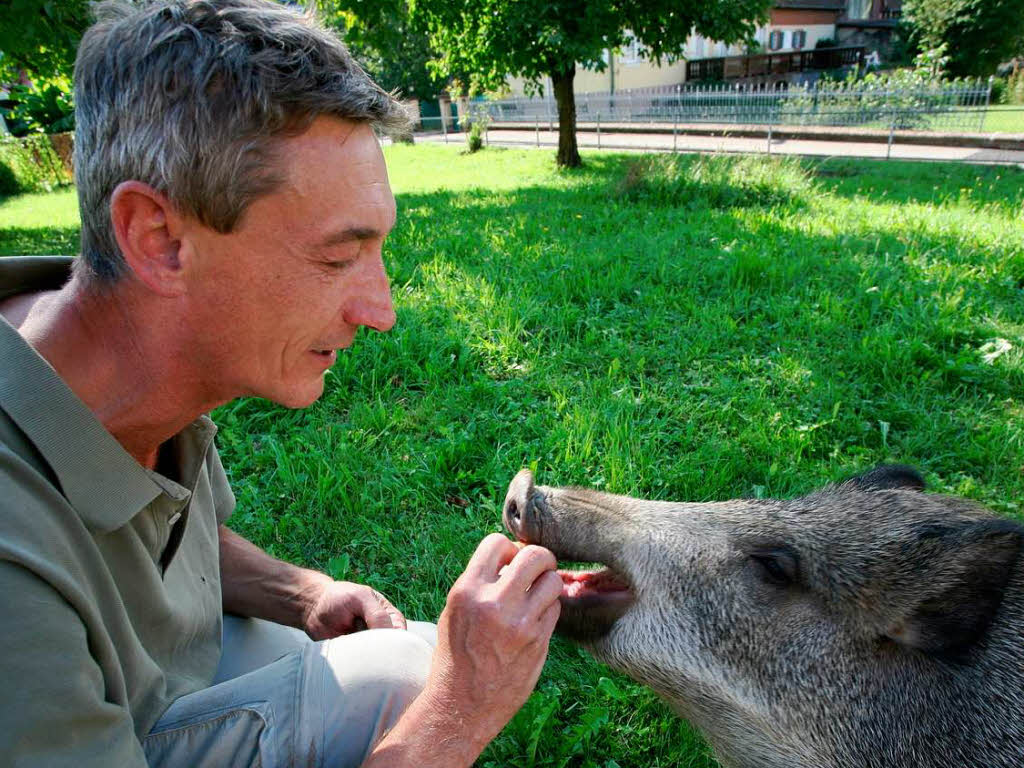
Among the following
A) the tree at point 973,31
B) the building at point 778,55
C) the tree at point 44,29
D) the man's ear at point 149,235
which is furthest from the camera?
the building at point 778,55

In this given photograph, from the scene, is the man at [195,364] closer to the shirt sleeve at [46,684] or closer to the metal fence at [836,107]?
the shirt sleeve at [46,684]

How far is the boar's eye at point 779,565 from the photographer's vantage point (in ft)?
6.97

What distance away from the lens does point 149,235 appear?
1.49m

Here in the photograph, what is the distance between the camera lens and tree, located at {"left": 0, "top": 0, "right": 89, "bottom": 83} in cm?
700

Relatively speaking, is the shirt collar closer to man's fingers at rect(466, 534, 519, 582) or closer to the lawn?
man's fingers at rect(466, 534, 519, 582)

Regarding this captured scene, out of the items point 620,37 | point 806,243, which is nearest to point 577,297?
point 806,243

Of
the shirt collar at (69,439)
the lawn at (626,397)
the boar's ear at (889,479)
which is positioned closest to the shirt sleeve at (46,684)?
the shirt collar at (69,439)

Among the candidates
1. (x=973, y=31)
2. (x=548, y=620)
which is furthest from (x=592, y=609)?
(x=973, y=31)

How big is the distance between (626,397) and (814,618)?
2191mm

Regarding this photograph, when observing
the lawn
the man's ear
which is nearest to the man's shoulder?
the man's ear

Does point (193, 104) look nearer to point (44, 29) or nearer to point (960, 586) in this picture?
point (960, 586)

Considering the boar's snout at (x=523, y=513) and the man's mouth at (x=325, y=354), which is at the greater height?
the man's mouth at (x=325, y=354)

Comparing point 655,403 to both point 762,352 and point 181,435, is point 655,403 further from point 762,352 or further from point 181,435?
point 181,435

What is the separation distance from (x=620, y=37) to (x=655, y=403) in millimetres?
11413
